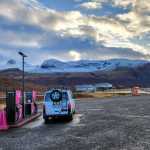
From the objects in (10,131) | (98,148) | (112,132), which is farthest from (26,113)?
(98,148)

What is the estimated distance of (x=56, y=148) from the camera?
59.3ft

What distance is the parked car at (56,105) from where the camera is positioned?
104 ft

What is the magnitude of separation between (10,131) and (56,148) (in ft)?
27.8

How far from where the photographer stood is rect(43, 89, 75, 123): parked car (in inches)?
1248

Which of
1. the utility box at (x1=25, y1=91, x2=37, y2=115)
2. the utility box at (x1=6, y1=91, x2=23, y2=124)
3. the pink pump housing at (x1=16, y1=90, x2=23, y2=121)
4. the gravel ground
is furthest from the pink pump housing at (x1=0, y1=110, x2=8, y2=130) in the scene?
the utility box at (x1=25, y1=91, x2=37, y2=115)

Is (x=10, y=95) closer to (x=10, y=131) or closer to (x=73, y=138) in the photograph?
(x=10, y=131)

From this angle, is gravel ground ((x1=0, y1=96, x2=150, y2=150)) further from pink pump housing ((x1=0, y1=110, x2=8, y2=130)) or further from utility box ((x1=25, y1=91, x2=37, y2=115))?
utility box ((x1=25, y1=91, x2=37, y2=115))

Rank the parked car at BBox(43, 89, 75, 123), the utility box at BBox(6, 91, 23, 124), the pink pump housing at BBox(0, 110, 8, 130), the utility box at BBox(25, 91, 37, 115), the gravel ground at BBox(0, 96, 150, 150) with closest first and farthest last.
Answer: the gravel ground at BBox(0, 96, 150, 150), the pink pump housing at BBox(0, 110, 8, 130), the utility box at BBox(6, 91, 23, 124), the parked car at BBox(43, 89, 75, 123), the utility box at BBox(25, 91, 37, 115)

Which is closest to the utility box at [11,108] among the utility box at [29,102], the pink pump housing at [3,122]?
the pink pump housing at [3,122]

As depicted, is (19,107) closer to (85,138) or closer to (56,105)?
(56,105)

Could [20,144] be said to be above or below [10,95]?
below

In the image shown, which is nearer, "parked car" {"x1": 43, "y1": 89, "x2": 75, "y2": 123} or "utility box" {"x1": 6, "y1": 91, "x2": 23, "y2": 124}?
"utility box" {"x1": 6, "y1": 91, "x2": 23, "y2": 124}

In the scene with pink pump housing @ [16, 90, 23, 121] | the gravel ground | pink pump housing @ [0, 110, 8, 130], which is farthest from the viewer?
pink pump housing @ [16, 90, 23, 121]

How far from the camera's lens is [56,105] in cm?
3178
